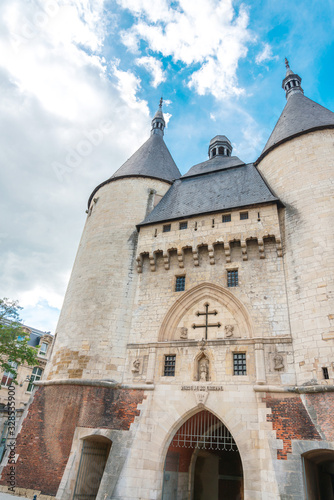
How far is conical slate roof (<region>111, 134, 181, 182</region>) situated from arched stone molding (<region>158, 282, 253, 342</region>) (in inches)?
332

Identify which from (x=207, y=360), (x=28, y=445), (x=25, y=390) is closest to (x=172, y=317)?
(x=207, y=360)

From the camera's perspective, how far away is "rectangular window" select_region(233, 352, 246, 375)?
40.1 ft

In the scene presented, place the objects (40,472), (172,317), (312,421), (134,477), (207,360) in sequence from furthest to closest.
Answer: (172,317) → (207,360) → (40,472) → (134,477) → (312,421)

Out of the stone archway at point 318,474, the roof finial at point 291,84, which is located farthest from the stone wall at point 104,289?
the roof finial at point 291,84

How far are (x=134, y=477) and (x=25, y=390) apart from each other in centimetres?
2078

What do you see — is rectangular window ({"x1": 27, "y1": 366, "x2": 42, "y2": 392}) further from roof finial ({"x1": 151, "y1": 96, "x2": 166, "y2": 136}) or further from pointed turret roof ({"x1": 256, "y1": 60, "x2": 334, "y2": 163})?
pointed turret roof ({"x1": 256, "y1": 60, "x2": 334, "y2": 163})

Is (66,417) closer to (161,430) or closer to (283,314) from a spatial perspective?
(161,430)

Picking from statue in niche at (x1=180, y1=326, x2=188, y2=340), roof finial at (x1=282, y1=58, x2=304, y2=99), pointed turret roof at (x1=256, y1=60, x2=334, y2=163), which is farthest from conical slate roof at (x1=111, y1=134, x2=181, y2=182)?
statue in niche at (x1=180, y1=326, x2=188, y2=340)

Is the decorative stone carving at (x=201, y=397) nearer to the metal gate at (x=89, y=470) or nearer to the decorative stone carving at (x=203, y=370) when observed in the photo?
the decorative stone carving at (x=203, y=370)

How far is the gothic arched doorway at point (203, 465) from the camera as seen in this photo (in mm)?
13875

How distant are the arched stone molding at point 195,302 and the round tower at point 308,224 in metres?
2.10

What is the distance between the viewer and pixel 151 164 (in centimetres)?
2112

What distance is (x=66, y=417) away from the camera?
12750mm

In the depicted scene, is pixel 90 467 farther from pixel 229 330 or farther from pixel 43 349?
pixel 43 349
